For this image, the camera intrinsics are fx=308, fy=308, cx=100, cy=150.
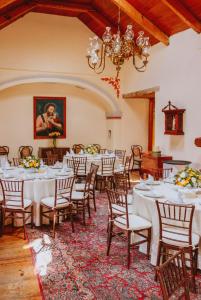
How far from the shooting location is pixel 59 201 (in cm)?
549

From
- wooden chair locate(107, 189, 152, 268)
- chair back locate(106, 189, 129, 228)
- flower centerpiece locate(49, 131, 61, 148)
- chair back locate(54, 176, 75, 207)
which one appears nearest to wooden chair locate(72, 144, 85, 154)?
flower centerpiece locate(49, 131, 61, 148)

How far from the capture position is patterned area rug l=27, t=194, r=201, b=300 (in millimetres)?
3615

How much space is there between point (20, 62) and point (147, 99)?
509cm

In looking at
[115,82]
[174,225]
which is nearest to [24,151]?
[115,82]

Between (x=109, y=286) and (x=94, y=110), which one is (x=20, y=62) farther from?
(x=109, y=286)

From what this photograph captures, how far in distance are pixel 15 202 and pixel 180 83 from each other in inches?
210

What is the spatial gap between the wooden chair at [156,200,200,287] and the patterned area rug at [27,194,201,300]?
432 millimetres

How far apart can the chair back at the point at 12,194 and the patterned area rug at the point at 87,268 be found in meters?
0.60

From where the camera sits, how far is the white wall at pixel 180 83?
763 cm

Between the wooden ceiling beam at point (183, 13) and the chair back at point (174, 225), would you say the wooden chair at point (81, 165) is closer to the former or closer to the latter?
the wooden ceiling beam at point (183, 13)

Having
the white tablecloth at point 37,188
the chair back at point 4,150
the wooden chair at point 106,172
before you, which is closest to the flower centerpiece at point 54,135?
the chair back at point 4,150

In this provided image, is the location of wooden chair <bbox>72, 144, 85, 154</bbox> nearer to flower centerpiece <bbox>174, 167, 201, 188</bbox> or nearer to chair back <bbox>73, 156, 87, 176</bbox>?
chair back <bbox>73, 156, 87, 176</bbox>

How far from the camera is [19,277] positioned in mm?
3941

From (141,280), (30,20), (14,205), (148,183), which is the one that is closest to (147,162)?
(148,183)
